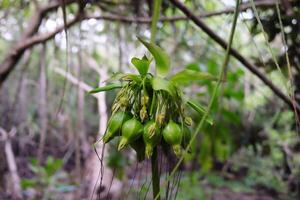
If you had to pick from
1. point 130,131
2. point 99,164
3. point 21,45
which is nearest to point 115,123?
point 130,131

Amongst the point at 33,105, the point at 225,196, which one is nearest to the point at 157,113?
the point at 225,196

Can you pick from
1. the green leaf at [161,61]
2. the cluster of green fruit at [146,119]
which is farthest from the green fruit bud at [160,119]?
the green leaf at [161,61]

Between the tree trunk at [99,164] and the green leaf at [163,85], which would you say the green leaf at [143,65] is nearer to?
the green leaf at [163,85]

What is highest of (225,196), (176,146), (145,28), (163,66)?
(145,28)

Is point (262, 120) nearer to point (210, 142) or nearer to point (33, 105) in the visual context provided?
point (210, 142)

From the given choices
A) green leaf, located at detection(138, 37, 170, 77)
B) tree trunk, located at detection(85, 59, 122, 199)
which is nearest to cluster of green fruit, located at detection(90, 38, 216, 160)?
green leaf, located at detection(138, 37, 170, 77)

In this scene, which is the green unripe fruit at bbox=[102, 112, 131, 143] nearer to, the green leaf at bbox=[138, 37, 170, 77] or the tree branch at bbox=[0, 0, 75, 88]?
the green leaf at bbox=[138, 37, 170, 77]
